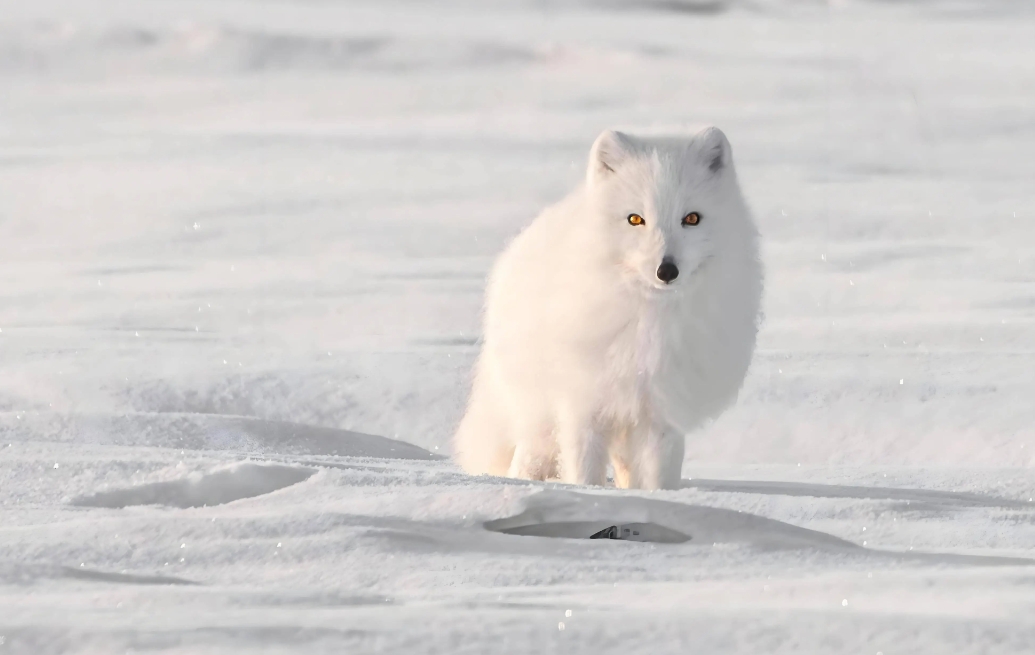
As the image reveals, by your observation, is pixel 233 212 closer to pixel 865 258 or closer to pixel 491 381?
pixel 865 258

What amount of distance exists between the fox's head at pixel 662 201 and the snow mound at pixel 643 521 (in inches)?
39.4

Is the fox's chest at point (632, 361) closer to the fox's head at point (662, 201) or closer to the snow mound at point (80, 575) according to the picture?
the fox's head at point (662, 201)

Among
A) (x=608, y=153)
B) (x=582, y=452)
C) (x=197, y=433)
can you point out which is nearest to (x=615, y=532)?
(x=582, y=452)

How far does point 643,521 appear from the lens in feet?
11.2

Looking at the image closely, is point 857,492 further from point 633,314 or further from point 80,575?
point 80,575

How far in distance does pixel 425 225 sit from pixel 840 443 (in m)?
8.97

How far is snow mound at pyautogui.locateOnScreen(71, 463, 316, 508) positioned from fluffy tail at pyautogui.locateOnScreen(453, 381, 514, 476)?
1.39 metres

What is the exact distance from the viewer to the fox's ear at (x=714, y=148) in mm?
4496

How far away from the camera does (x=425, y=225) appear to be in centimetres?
1581

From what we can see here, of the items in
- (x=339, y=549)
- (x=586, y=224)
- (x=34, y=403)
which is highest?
(x=586, y=224)

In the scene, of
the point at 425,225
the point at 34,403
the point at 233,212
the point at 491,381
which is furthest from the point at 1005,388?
the point at 233,212

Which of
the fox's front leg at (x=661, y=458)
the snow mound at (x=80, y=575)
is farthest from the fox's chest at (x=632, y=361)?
→ the snow mound at (x=80, y=575)

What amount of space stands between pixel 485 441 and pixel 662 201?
136 cm

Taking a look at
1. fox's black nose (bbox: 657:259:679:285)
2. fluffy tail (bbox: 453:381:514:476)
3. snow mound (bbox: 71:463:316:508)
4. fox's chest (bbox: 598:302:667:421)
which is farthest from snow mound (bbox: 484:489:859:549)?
fluffy tail (bbox: 453:381:514:476)
